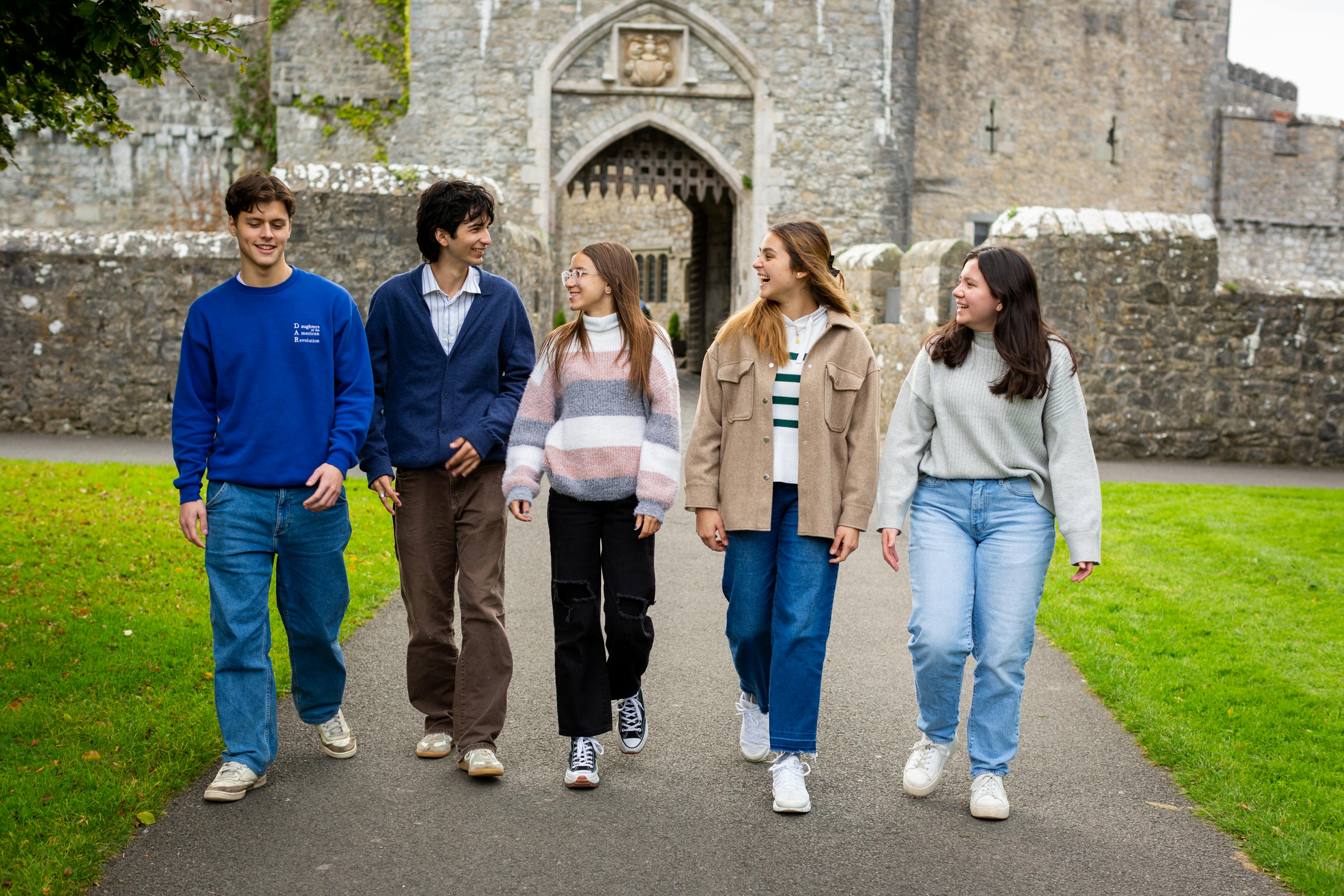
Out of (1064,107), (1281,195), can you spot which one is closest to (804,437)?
(1064,107)

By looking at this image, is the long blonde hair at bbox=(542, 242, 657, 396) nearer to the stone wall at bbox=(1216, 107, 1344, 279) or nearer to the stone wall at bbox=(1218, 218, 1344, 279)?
the stone wall at bbox=(1218, 218, 1344, 279)

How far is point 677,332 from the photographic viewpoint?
30.6 meters

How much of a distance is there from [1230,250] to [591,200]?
54.1 ft

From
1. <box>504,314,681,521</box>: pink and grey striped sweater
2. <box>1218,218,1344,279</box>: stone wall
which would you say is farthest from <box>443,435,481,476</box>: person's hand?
<box>1218,218,1344,279</box>: stone wall

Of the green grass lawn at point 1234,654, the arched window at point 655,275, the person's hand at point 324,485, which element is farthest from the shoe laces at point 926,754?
the arched window at point 655,275

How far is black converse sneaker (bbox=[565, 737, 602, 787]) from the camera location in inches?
143

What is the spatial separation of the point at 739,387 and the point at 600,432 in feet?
1.52

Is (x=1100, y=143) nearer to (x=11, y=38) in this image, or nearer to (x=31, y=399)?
(x=31, y=399)

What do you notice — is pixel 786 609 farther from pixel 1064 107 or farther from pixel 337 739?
pixel 1064 107

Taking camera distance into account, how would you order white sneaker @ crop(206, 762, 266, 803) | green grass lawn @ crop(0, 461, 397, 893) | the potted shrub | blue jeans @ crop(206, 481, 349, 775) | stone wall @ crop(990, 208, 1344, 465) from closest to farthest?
green grass lawn @ crop(0, 461, 397, 893)
white sneaker @ crop(206, 762, 266, 803)
blue jeans @ crop(206, 481, 349, 775)
stone wall @ crop(990, 208, 1344, 465)
the potted shrub

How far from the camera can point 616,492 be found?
3.72 metres

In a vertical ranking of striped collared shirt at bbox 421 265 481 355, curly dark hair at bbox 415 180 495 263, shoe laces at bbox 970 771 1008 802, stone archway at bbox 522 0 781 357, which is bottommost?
shoe laces at bbox 970 771 1008 802

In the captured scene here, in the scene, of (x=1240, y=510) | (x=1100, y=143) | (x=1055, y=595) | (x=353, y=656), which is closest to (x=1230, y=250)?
(x=1100, y=143)

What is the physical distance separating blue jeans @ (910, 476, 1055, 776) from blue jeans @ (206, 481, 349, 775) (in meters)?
1.85
